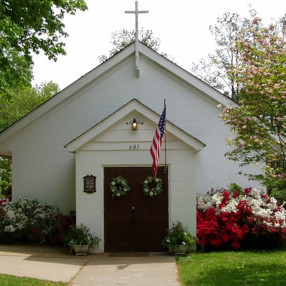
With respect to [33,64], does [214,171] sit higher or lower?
lower

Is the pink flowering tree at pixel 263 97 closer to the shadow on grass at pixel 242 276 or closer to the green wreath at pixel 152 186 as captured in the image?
the shadow on grass at pixel 242 276

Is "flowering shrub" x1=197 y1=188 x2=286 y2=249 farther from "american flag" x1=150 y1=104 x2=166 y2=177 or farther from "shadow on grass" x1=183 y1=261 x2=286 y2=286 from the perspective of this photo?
"american flag" x1=150 y1=104 x2=166 y2=177

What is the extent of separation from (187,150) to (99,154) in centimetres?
256

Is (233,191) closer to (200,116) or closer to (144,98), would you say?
(200,116)

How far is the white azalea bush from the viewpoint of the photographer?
14078mm

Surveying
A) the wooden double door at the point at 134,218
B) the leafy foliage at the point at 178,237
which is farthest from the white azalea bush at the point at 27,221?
the leafy foliage at the point at 178,237

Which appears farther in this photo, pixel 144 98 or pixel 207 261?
pixel 144 98

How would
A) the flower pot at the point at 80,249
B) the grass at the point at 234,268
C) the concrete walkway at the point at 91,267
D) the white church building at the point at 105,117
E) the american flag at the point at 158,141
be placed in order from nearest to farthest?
the grass at the point at 234,268
the concrete walkway at the point at 91,267
the american flag at the point at 158,141
the flower pot at the point at 80,249
the white church building at the point at 105,117

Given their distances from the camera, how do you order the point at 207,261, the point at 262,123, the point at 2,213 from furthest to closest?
the point at 2,213 < the point at 207,261 < the point at 262,123

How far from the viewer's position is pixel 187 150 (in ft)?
42.6

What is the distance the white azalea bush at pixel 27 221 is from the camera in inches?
554

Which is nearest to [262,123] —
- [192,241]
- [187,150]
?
[187,150]

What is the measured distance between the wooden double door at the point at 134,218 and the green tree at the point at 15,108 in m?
17.6

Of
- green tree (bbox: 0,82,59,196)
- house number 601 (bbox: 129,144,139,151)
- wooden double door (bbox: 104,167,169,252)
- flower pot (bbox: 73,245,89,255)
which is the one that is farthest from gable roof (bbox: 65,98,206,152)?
green tree (bbox: 0,82,59,196)
